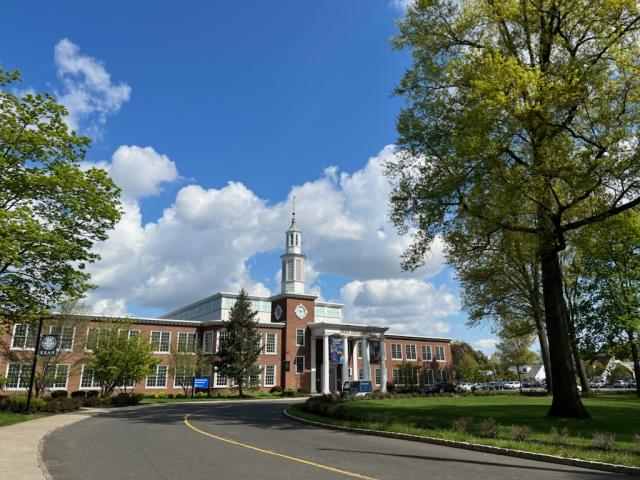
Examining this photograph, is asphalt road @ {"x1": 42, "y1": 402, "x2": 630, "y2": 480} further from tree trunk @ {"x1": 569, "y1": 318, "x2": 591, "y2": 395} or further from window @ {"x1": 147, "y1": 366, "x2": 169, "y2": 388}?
window @ {"x1": 147, "y1": 366, "x2": 169, "y2": 388}

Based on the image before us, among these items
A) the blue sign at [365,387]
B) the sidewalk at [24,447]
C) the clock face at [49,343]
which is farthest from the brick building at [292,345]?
the sidewalk at [24,447]

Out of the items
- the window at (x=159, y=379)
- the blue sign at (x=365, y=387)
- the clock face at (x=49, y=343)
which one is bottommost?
the blue sign at (x=365, y=387)

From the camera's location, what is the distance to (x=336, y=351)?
185 feet

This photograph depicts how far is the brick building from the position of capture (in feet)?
161

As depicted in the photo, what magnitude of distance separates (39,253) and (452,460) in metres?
19.1

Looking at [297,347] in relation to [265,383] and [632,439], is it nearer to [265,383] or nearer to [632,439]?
[265,383]

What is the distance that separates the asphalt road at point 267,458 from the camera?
29.2ft

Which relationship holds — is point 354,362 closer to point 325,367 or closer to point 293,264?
point 325,367

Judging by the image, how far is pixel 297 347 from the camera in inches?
2322

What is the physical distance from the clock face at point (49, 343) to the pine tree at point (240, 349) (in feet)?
85.3

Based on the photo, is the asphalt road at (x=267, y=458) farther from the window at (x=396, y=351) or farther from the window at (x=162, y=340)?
the window at (x=396, y=351)

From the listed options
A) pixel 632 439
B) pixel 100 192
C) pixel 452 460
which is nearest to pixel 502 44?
pixel 632 439

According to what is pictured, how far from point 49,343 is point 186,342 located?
95.9ft

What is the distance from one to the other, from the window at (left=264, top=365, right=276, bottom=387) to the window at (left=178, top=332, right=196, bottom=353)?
31.2 feet
